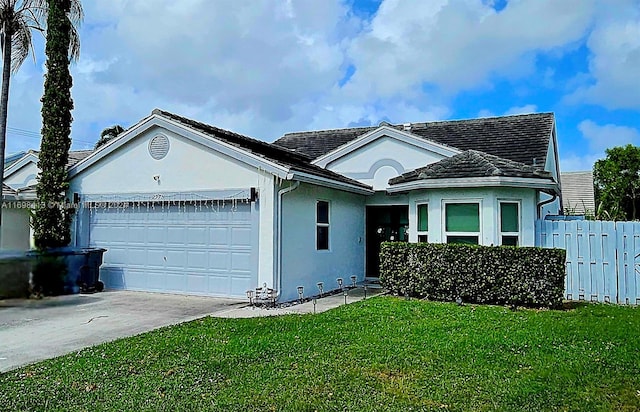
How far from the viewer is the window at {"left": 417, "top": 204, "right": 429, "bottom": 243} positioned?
12398mm

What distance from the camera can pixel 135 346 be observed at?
682 cm

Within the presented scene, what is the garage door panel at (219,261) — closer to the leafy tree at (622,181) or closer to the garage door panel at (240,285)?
the garage door panel at (240,285)

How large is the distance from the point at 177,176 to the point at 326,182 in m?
3.66

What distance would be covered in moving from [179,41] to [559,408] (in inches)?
589

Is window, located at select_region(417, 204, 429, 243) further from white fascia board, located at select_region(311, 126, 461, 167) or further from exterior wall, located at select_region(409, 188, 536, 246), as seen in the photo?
white fascia board, located at select_region(311, 126, 461, 167)

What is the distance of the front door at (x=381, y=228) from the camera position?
15.6 metres

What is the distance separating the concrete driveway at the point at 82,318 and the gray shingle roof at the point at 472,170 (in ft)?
17.7

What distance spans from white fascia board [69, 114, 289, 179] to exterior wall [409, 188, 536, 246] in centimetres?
396

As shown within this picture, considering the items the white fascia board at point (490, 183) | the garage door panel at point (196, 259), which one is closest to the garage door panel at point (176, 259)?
the garage door panel at point (196, 259)

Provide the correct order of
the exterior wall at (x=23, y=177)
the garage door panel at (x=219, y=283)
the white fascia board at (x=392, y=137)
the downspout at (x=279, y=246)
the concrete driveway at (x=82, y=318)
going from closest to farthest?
the concrete driveway at (x=82, y=318)
the downspout at (x=279, y=246)
the garage door panel at (x=219, y=283)
the white fascia board at (x=392, y=137)
the exterior wall at (x=23, y=177)

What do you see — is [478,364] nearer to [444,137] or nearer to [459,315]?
[459,315]

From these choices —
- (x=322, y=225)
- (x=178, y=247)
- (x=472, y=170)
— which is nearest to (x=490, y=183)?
(x=472, y=170)

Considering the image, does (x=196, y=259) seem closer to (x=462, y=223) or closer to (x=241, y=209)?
(x=241, y=209)

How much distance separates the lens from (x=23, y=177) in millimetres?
17656
